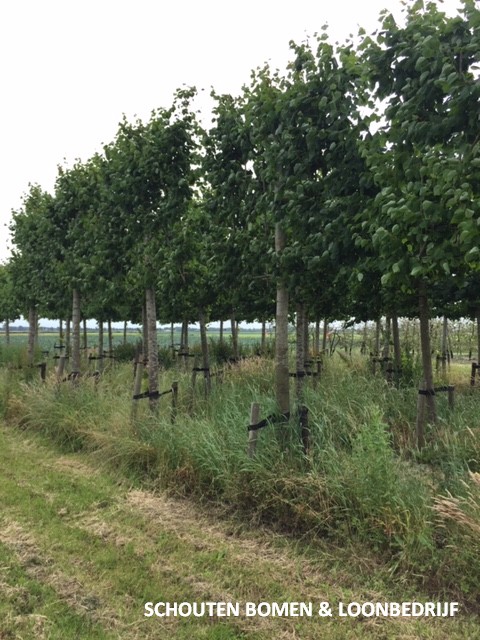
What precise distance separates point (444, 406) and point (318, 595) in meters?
4.11

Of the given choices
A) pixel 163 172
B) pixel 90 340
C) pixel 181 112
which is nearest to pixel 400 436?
pixel 163 172

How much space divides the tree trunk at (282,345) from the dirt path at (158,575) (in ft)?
4.95

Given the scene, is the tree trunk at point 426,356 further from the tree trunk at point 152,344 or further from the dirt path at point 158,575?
the tree trunk at point 152,344

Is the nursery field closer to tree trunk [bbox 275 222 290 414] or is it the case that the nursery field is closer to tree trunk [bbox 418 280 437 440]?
tree trunk [bbox 418 280 437 440]

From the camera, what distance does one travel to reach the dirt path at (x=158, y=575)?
9.39 feet

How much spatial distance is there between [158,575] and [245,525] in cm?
102

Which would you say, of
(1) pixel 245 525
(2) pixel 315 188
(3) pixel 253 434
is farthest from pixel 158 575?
(2) pixel 315 188

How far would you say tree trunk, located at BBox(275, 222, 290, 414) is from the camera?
5293 mm

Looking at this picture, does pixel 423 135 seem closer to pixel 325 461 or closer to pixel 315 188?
pixel 315 188

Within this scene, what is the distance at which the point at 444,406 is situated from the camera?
646 centimetres

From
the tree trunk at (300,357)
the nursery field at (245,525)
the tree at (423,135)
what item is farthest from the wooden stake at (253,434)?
the tree at (423,135)

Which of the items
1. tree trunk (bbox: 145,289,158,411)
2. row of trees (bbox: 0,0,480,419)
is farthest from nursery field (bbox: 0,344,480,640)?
row of trees (bbox: 0,0,480,419)

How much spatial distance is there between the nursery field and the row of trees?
38.0 inches

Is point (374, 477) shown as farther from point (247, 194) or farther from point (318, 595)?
point (247, 194)
